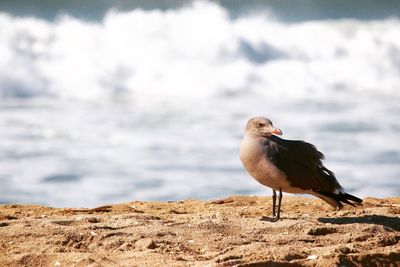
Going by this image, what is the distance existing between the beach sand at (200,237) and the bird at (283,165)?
0.76ft

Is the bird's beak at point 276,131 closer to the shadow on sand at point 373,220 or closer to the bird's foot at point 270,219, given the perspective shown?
the bird's foot at point 270,219

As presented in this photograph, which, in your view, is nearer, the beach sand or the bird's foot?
the beach sand

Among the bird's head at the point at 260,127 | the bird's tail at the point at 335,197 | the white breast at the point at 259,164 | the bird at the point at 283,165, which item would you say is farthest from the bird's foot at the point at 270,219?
the bird's head at the point at 260,127

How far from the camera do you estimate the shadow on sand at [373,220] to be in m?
7.17

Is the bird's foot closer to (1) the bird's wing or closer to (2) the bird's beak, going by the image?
(1) the bird's wing

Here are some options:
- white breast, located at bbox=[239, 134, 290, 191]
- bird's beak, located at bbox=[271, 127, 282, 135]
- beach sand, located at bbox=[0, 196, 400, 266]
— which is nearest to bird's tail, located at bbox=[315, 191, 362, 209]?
beach sand, located at bbox=[0, 196, 400, 266]

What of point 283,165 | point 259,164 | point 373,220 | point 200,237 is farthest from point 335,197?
point 200,237

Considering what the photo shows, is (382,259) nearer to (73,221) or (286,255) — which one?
(286,255)

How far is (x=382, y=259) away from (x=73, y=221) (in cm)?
261

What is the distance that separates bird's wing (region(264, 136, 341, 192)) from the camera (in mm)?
7344

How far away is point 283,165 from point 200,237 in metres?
1.14

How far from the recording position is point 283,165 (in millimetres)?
7324

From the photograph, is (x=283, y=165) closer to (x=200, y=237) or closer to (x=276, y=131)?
(x=276, y=131)

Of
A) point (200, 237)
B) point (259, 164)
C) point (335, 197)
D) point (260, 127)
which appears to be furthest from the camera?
point (335, 197)
